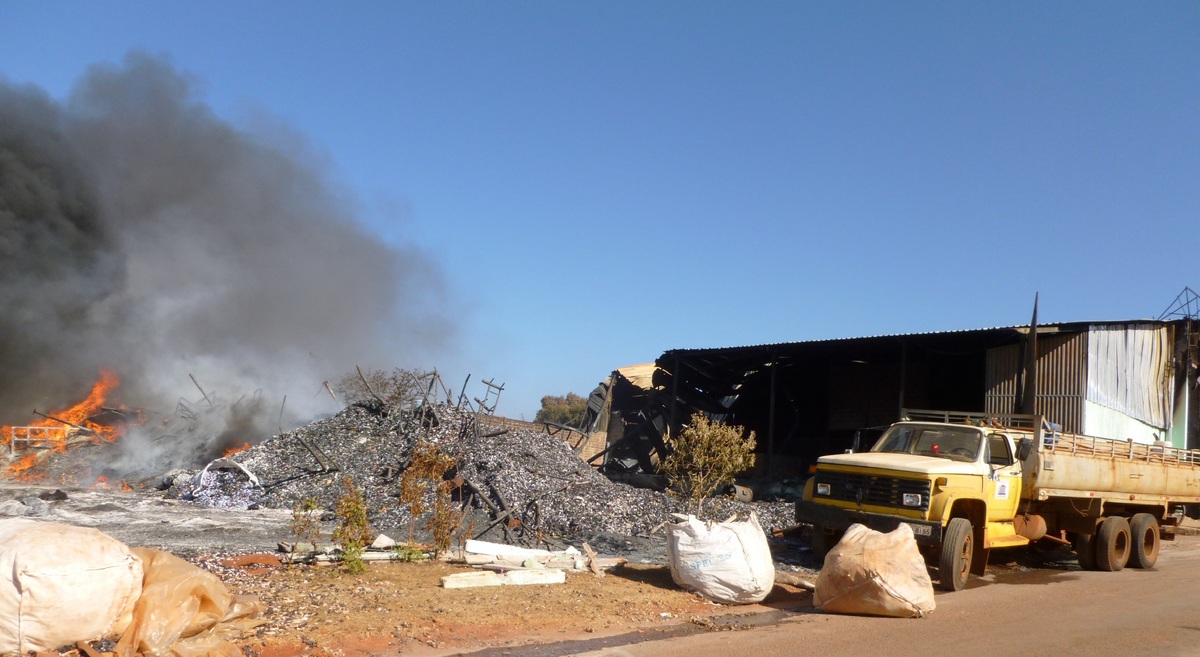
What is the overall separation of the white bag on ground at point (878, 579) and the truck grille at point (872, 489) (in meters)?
1.65

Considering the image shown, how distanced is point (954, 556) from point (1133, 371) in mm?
12587

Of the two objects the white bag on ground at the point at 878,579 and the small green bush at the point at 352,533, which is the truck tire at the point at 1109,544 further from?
the small green bush at the point at 352,533

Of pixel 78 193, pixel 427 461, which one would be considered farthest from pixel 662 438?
pixel 78 193

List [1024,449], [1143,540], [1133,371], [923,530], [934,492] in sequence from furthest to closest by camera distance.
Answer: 1. [1133,371]
2. [1143,540]
3. [1024,449]
4. [934,492]
5. [923,530]

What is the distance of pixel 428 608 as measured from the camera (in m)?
7.70

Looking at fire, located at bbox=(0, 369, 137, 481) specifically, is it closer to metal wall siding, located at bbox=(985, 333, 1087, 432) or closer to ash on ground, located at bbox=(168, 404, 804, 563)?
ash on ground, located at bbox=(168, 404, 804, 563)

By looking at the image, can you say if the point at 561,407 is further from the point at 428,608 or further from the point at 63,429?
the point at 428,608

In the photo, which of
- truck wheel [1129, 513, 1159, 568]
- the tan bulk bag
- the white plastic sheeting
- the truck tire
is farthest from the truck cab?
the white plastic sheeting

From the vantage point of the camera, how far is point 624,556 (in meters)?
12.4

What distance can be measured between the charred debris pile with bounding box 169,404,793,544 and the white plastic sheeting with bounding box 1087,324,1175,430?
24.1 feet

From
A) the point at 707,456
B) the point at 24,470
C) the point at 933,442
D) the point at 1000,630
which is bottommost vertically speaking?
the point at 24,470

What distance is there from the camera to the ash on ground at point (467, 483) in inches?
567

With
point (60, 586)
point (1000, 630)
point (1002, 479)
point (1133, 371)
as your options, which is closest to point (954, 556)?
point (1002, 479)

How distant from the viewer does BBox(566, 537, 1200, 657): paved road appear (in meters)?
7.16
